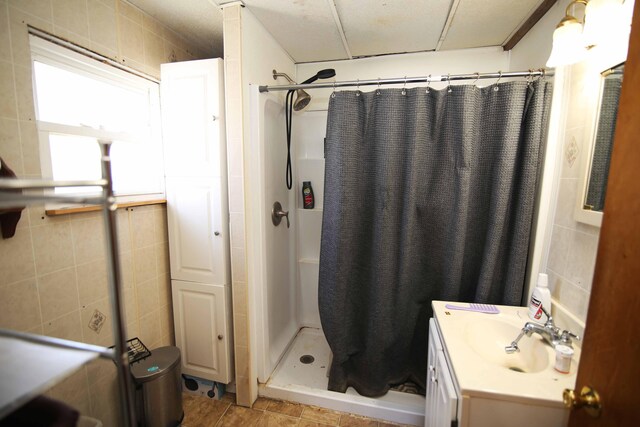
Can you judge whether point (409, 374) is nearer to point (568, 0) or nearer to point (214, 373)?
point (214, 373)

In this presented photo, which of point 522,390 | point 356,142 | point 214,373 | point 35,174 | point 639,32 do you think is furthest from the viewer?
point 214,373

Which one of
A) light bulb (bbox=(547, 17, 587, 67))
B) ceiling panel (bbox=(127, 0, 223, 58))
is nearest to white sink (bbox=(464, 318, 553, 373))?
light bulb (bbox=(547, 17, 587, 67))

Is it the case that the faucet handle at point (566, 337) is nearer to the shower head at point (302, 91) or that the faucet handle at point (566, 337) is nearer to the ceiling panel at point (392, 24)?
the ceiling panel at point (392, 24)

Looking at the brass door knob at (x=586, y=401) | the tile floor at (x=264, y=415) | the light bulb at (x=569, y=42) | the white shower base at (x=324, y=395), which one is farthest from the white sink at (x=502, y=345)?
the light bulb at (x=569, y=42)

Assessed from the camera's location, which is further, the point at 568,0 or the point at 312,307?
the point at 312,307

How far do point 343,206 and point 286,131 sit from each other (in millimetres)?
893

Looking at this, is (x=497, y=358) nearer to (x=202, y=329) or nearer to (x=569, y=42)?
(x=569, y=42)

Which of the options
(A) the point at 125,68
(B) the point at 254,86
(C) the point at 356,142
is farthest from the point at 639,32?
(A) the point at 125,68

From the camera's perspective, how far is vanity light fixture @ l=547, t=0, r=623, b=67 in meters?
0.88

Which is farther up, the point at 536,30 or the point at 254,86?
the point at 536,30

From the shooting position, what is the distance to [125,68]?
1428mm

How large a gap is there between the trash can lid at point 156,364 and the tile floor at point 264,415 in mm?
398

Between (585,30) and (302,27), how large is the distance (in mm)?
1324

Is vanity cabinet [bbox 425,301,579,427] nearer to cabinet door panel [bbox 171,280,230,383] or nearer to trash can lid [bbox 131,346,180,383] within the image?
cabinet door panel [bbox 171,280,230,383]
